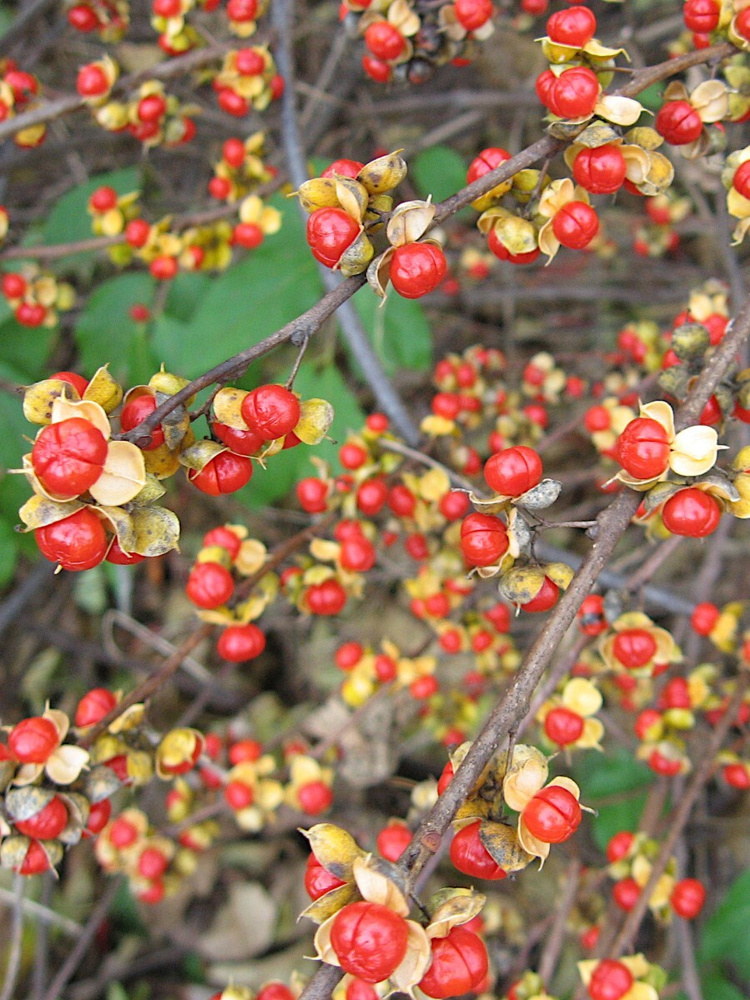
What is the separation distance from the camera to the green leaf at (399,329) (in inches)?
104

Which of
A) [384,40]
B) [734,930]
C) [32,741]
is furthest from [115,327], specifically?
[734,930]

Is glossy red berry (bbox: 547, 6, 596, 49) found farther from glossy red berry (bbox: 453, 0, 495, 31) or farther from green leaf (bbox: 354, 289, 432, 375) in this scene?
green leaf (bbox: 354, 289, 432, 375)

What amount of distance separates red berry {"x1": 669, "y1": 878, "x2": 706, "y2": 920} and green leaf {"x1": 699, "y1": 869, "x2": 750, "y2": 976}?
35cm

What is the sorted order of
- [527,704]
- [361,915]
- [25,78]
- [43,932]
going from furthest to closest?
1. [43,932]
2. [25,78]
3. [527,704]
4. [361,915]

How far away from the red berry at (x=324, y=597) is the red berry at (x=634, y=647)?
2.08ft

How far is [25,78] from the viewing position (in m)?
2.10

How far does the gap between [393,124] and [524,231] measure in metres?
2.32

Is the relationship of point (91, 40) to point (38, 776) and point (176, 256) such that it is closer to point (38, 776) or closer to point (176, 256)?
point (176, 256)

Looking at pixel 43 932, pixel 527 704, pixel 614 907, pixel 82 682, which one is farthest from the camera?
pixel 82 682

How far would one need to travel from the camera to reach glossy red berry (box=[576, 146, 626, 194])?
4.06 ft

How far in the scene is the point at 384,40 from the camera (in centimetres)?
174

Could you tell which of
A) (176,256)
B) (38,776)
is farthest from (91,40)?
(38,776)

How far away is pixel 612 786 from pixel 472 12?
2100mm

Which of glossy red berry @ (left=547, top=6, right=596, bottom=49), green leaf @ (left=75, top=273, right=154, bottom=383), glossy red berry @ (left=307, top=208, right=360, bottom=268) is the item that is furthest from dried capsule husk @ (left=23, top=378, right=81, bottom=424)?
green leaf @ (left=75, top=273, right=154, bottom=383)
